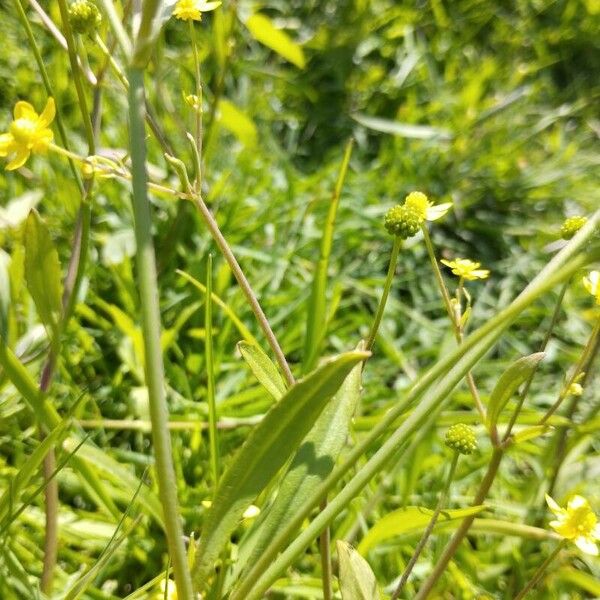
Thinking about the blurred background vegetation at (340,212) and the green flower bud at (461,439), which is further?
the blurred background vegetation at (340,212)

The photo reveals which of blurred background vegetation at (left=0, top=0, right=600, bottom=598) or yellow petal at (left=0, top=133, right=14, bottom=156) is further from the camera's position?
blurred background vegetation at (left=0, top=0, right=600, bottom=598)

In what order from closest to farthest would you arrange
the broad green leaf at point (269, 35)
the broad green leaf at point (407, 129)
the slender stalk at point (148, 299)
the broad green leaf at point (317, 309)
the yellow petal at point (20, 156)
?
the slender stalk at point (148, 299) < the yellow petal at point (20, 156) < the broad green leaf at point (317, 309) < the broad green leaf at point (269, 35) < the broad green leaf at point (407, 129)

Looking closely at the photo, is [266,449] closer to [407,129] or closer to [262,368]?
[262,368]

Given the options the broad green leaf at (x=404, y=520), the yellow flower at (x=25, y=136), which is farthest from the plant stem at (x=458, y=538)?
the yellow flower at (x=25, y=136)

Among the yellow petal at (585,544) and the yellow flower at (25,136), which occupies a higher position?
the yellow flower at (25,136)

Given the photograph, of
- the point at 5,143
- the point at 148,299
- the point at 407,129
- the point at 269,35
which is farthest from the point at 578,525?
the point at 407,129

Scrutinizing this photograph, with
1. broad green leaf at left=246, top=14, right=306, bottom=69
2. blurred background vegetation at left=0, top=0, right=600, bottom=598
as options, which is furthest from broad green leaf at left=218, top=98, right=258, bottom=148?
broad green leaf at left=246, top=14, right=306, bottom=69

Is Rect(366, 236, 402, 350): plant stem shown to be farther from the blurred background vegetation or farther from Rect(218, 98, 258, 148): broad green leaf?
Rect(218, 98, 258, 148): broad green leaf

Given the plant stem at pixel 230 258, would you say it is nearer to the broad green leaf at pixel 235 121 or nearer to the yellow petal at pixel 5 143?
the yellow petal at pixel 5 143
